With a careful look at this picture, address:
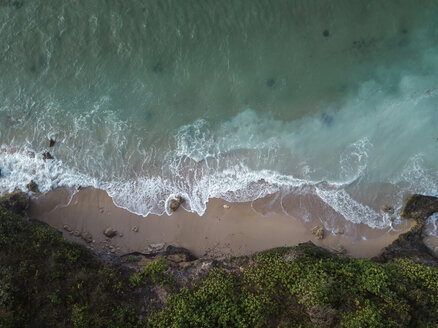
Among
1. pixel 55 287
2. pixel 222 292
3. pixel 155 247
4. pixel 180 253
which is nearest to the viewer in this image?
pixel 55 287

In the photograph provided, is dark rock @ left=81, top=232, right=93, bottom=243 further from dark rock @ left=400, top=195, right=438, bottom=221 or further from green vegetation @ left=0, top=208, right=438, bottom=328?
dark rock @ left=400, top=195, right=438, bottom=221

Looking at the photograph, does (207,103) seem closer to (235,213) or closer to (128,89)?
(128,89)

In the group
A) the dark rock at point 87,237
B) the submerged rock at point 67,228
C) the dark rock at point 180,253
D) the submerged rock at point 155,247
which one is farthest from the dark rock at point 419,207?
the submerged rock at point 67,228

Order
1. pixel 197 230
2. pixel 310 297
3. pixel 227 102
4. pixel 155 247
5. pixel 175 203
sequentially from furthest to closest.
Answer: pixel 227 102 → pixel 175 203 → pixel 197 230 → pixel 155 247 → pixel 310 297

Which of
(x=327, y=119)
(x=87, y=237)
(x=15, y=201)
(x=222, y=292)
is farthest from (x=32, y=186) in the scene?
(x=327, y=119)

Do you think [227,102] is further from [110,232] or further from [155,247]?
[110,232]

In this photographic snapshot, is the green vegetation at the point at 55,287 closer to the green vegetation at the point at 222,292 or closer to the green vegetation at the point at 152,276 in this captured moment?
the green vegetation at the point at 222,292
